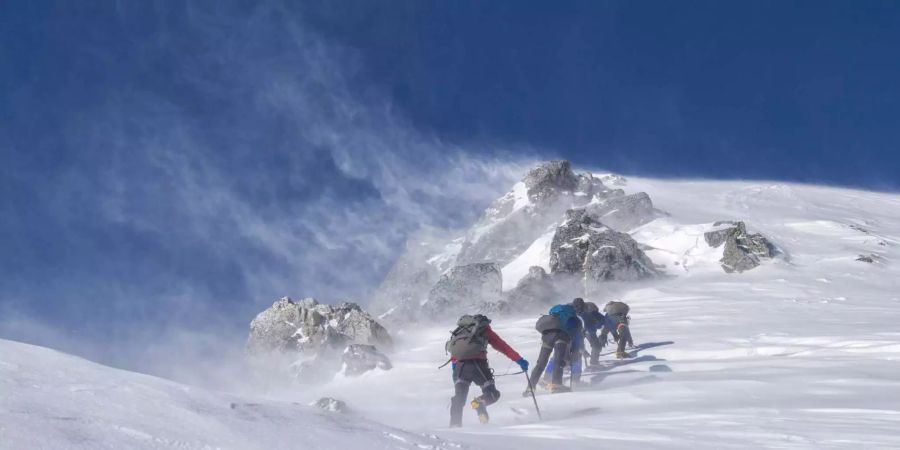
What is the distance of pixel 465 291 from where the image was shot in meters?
38.8

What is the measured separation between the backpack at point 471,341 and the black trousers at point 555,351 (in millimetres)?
2620

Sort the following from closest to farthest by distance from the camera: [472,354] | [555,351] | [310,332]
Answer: [472,354]
[555,351]
[310,332]

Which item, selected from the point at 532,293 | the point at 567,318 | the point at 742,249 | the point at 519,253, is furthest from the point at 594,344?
the point at 519,253

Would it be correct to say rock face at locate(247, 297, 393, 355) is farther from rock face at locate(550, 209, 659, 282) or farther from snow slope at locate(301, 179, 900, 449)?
rock face at locate(550, 209, 659, 282)

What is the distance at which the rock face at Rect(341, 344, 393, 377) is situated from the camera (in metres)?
25.9

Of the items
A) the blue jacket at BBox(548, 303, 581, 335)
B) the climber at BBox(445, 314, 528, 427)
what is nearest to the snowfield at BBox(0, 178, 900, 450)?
the climber at BBox(445, 314, 528, 427)

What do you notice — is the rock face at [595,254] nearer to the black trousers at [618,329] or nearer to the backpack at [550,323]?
the black trousers at [618,329]

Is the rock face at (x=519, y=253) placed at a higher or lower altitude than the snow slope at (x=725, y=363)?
higher

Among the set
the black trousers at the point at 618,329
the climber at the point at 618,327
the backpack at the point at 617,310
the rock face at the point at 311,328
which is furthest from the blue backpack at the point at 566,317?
the rock face at the point at 311,328

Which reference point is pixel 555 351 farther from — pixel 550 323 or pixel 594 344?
pixel 594 344

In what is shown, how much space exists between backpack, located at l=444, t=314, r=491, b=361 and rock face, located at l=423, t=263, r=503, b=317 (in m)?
25.4

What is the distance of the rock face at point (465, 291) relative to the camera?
124ft

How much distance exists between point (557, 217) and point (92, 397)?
182 feet

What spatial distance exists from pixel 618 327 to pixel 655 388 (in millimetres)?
7136
